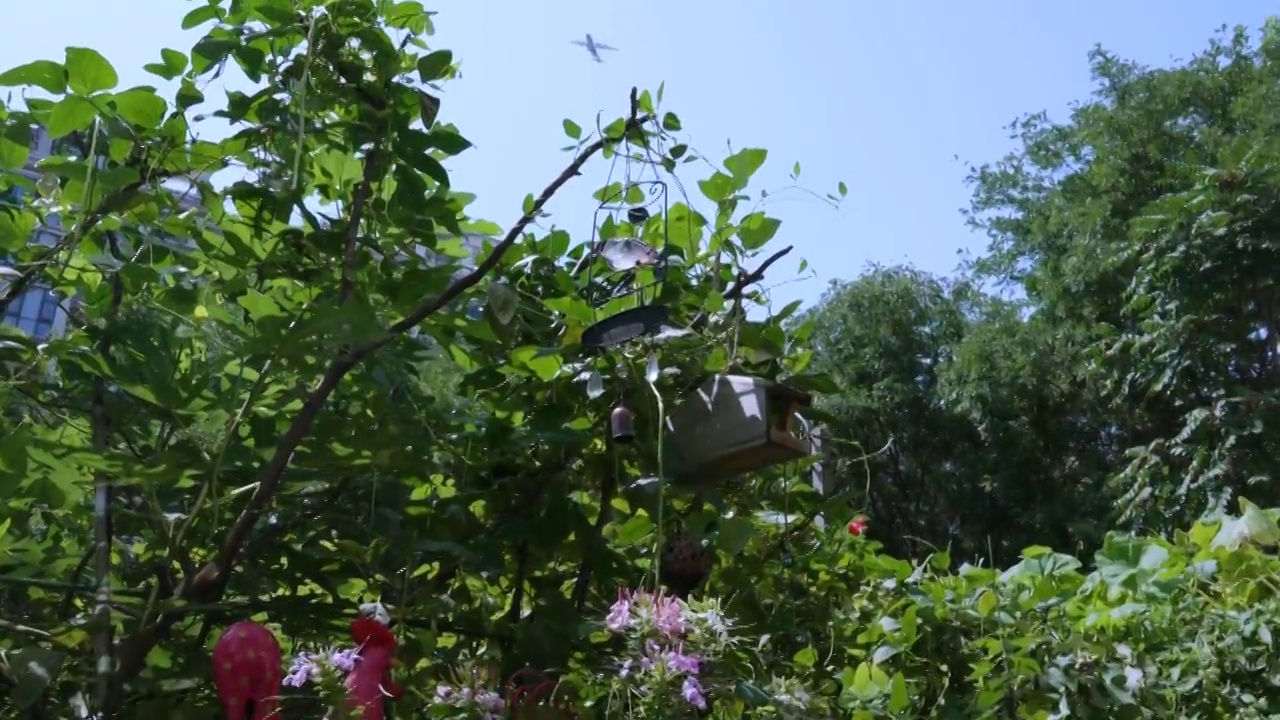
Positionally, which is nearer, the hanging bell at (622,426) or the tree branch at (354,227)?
the tree branch at (354,227)

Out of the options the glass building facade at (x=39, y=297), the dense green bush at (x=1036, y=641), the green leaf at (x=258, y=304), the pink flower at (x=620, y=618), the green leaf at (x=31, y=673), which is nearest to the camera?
the green leaf at (x=31, y=673)

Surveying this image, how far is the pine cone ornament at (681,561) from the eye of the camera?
5.02ft

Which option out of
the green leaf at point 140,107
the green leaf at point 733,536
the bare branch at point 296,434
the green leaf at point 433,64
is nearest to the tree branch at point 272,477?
the bare branch at point 296,434

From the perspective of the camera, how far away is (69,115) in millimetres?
1259

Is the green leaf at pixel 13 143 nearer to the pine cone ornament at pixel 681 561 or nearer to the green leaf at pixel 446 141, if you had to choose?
the green leaf at pixel 446 141

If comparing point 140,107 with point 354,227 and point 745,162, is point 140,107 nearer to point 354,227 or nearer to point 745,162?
point 354,227

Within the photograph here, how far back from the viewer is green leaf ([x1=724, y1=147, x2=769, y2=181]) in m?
1.59

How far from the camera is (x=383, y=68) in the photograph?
1421 mm

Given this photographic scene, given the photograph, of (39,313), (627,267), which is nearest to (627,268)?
(627,267)

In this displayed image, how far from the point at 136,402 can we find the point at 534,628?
19.6 inches

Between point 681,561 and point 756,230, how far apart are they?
1.43 ft

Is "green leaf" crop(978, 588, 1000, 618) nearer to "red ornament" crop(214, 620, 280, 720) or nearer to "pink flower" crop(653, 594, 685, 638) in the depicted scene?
"pink flower" crop(653, 594, 685, 638)

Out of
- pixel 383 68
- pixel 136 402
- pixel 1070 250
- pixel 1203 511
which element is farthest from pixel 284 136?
pixel 1070 250

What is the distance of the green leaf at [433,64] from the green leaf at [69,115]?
337 millimetres
